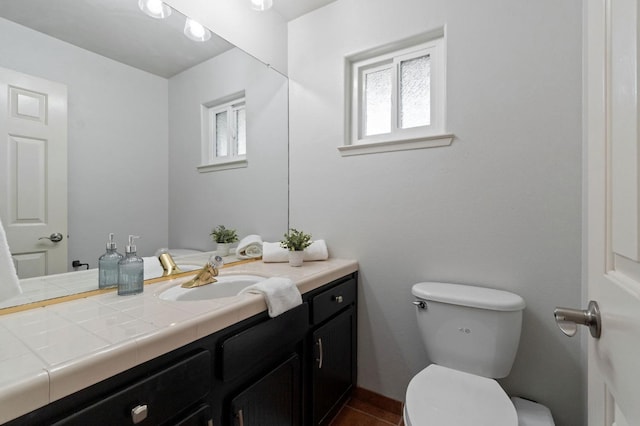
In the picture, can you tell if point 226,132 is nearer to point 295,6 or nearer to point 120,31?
point 120,31

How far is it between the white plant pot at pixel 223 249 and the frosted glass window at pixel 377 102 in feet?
3.42

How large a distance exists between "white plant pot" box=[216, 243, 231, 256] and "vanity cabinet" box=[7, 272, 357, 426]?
627mm

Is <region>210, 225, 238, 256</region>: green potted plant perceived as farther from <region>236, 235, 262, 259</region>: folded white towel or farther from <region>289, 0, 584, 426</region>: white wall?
<region>289, 0, 584, 426</region>: white wall

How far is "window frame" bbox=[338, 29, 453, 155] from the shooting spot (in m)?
1.45

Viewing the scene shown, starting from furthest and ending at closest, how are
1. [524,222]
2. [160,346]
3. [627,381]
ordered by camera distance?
Answer: 1. [524,222]
2. [160,346]
3. [627,381]

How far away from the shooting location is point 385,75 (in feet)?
5.48

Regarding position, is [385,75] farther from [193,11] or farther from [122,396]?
[122,396]

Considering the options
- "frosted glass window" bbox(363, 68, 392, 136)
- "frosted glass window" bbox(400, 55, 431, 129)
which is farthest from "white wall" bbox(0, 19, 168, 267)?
"frosted glass window" bbox(400, 55, 431, 129)

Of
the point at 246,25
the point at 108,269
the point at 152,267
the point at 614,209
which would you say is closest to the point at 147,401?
the point at 108,269

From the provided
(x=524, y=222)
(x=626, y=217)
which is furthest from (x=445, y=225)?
(x=626, y=217)

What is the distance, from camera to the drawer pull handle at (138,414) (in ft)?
2.00

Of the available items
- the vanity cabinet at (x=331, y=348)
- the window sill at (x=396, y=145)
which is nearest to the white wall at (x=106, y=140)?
the vanity cabinet at (x=331, y=348)

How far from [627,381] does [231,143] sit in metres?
1.68

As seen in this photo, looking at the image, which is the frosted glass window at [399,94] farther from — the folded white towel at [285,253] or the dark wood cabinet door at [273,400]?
the dark wood cabinet door at [273,400]
